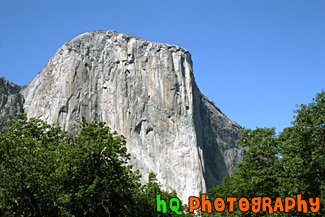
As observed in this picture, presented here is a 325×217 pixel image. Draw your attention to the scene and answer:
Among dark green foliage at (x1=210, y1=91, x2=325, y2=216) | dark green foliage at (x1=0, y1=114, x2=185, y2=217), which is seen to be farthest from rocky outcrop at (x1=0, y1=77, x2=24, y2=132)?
dark green foliage at (x1=210, y1=91, x2=325, y2=216)

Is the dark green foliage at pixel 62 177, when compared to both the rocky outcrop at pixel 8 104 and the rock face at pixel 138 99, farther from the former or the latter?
the rocky outcrop at pixel 8 104

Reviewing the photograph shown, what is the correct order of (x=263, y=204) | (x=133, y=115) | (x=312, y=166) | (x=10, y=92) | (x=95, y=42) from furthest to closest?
(x=10, y=92), (x=95, y=42), (x=133, y=115), (x=263, y=204), (x=312, y=166)

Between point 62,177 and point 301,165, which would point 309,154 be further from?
point 62,177

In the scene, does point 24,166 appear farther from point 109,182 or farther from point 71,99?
point 71,99

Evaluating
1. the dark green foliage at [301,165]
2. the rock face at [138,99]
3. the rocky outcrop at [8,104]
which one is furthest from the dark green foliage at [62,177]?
the rocky outcrop at [8,104]

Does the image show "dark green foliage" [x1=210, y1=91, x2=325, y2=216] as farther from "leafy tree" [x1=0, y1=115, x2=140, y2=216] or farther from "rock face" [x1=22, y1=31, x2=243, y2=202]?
"rock face" [x1=22, y1=31, x2=243, y2=202]

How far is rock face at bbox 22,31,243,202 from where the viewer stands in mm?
92562

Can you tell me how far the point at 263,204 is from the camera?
93.2 feet

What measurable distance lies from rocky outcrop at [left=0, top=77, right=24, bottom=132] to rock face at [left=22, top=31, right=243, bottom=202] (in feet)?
12.2

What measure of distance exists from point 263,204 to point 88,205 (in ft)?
40.3

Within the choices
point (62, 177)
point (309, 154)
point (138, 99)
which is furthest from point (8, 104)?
point (309, 154)

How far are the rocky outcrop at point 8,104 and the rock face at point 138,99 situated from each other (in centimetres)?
370

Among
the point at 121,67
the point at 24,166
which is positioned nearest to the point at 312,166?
the point at 24,166

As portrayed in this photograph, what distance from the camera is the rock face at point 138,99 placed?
304ft
